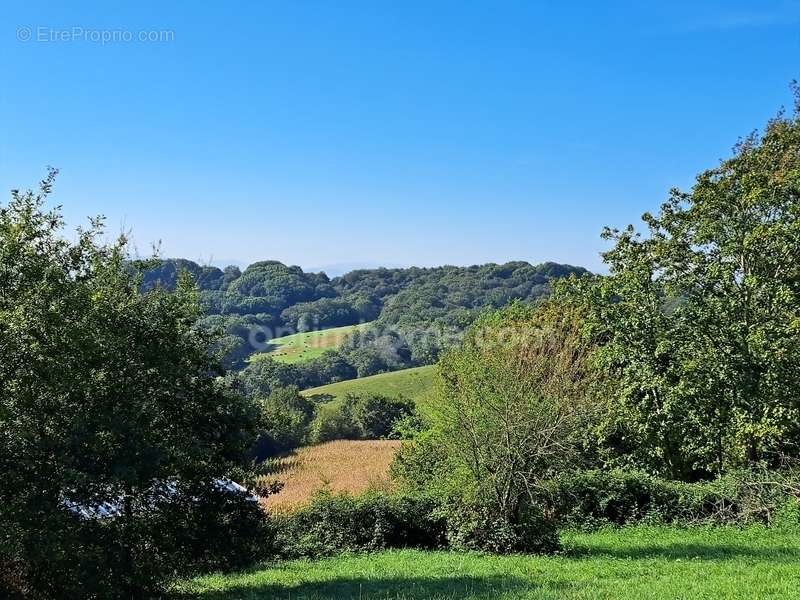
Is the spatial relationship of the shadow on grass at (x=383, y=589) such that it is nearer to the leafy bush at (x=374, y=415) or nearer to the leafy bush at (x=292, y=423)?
the leafy bush at (x=292, y=423)

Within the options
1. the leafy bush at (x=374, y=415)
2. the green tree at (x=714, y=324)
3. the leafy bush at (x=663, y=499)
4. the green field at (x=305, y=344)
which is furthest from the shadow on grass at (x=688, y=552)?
the green field at (x=305, y=344)

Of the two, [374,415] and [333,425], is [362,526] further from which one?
[374,415]

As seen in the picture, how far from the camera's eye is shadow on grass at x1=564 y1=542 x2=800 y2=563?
12321 mm

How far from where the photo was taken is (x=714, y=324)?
20.2 metres

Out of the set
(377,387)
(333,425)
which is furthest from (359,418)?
(377,387)

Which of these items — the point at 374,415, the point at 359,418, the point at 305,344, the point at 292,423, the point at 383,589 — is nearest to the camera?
the point at 383,589

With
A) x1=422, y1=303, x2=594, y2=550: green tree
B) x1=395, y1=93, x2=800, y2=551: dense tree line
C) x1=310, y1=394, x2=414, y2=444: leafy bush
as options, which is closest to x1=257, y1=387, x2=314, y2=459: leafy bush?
x1=310, y1=394, x2=414, y2=444: leafy bush

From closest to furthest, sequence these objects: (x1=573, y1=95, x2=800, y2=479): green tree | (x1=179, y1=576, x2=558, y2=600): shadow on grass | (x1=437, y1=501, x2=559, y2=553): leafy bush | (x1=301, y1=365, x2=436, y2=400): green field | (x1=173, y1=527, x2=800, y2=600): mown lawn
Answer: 1. (x1=173, y1=527, x2=800, y2=600): mown lawn
2. (x1=179, y1=576, x2=558, y2=600): shadow on grass
3. (x1=437, y1=501, x2=559, y2=553): leafy bush
4. (x1=573, y1=95, x2=800, y2=479): green tree
5. (x1=301, y1=365, x2=436, y2=400): green field

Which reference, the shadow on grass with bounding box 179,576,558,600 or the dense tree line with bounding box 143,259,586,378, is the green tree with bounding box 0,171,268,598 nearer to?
the shadow on grass with bounding box 179,576,558,600

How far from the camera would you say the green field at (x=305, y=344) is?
113m

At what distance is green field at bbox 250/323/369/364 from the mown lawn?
3689 inches

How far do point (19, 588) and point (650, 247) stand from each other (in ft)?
68.7

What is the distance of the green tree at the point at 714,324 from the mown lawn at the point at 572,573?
498cm

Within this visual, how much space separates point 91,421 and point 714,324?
717 inches
